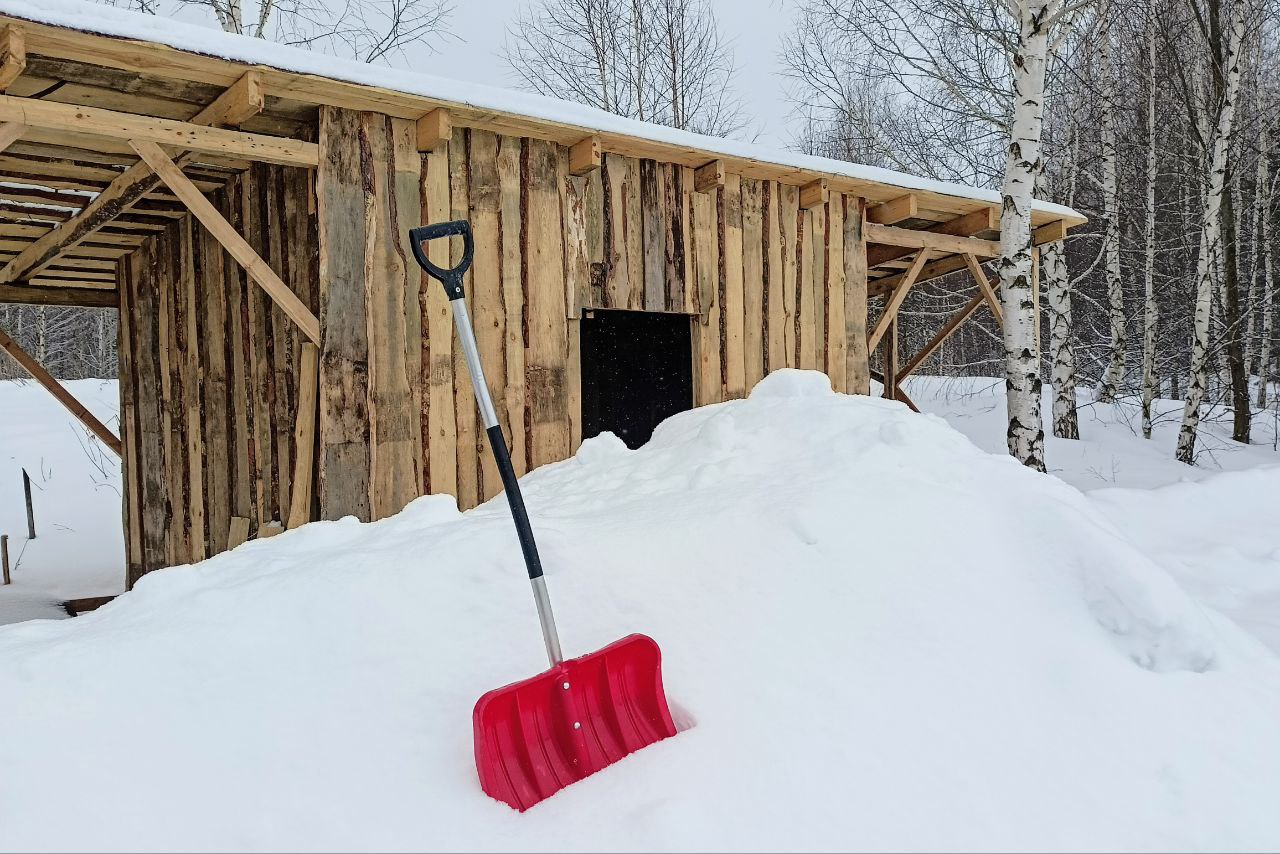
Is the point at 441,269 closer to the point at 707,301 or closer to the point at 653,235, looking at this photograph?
the point at 653,235

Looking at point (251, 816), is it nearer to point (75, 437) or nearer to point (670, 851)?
point (670, 851)

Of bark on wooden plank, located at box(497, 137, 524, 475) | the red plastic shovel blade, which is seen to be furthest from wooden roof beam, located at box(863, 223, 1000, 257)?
the red plastic shovel blade

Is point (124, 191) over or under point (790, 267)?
over

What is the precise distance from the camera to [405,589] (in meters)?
2.86

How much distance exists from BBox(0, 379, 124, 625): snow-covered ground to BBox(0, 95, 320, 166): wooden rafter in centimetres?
511

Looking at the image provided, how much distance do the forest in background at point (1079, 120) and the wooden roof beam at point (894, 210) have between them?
153 centimetres

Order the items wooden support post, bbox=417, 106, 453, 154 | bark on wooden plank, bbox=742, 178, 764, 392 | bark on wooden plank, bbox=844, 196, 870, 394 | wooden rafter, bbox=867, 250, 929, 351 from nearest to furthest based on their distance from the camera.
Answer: wooden support post, bbox=417, 106, 453, 154, bark on wooden plank, bbox=742, 178, 764, 392, bark on wooden plank, bbox=844, 196, 870, 394, wooden rafter, bbox=867, 250, 929, 351

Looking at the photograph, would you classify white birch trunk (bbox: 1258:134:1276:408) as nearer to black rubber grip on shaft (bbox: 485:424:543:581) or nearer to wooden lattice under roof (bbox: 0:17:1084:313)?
wooden lattice under roof (bbox: 0:17:1084:313)

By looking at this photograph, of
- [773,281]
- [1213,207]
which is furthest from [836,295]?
[1213,207]

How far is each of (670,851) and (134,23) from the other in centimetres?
427

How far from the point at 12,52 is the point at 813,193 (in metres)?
5.42

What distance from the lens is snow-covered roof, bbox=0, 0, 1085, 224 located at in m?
3.88

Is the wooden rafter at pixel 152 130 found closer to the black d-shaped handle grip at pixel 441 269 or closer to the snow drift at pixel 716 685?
the snow drift at pixel 716 685

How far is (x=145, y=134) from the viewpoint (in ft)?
14.9
